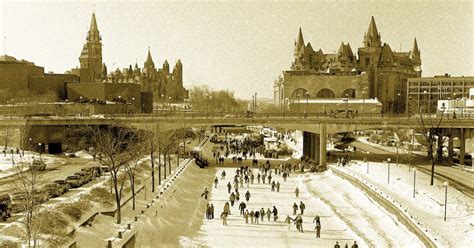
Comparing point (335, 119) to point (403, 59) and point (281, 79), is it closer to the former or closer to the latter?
point (281, 79)

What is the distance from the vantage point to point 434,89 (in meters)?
141

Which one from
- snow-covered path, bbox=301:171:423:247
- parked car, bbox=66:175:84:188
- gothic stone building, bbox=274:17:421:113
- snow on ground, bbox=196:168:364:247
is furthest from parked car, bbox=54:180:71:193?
gothic stone building, bbox=274:17:421:113

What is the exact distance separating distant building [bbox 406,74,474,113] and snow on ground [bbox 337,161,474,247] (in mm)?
94899

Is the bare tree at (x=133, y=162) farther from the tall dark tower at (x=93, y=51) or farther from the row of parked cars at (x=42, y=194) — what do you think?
the tall dark tower at (x=93, y=51)

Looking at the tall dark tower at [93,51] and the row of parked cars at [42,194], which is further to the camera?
the tall dark tower at [93,51]

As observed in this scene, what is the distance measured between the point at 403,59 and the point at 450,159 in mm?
90331

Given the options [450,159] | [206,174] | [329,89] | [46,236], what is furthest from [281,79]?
[46,236]

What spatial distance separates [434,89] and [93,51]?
9048cm

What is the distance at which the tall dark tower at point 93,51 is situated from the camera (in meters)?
143

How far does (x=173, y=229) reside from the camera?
A: 102 ft

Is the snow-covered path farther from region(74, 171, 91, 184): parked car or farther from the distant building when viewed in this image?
the distant building

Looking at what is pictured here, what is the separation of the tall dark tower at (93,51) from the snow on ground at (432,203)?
108 metres

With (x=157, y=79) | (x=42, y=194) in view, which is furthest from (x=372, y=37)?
(x=42, y=194)

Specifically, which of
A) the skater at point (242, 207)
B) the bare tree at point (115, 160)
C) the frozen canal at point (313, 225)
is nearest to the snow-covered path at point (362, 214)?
the frozen canal at point (313, 225)
